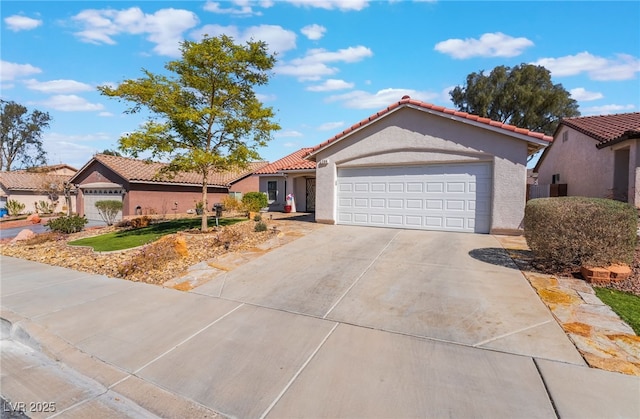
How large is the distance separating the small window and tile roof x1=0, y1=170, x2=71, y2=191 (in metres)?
23.2

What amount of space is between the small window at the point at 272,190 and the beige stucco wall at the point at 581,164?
16.5m

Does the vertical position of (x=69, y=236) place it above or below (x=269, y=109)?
below

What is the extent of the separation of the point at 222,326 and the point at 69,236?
45.7ft

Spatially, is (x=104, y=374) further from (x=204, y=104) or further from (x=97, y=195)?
(x=97, y=195)

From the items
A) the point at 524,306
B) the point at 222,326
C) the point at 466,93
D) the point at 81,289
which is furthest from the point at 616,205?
the point at 466,93

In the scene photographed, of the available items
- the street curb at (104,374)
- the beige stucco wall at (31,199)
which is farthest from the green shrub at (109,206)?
the beige stucco wall at (31,199)

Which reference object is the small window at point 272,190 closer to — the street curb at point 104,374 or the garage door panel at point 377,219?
the garage door panel at point 377,219

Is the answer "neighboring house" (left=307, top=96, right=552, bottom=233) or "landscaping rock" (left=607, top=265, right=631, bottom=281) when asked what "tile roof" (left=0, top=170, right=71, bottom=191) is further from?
"landscaping rock" (left=607, top=265, right=631, bottom=281)

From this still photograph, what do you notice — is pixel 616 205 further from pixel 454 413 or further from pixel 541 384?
pixel 454 413

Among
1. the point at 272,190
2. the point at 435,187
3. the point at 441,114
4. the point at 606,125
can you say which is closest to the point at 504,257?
the point at 435,187

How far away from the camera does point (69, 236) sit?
47.4ft

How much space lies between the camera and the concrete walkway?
306 cm

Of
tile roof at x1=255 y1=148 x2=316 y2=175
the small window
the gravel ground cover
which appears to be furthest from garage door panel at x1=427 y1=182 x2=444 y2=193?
the small window

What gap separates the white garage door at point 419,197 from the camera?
412 inches
